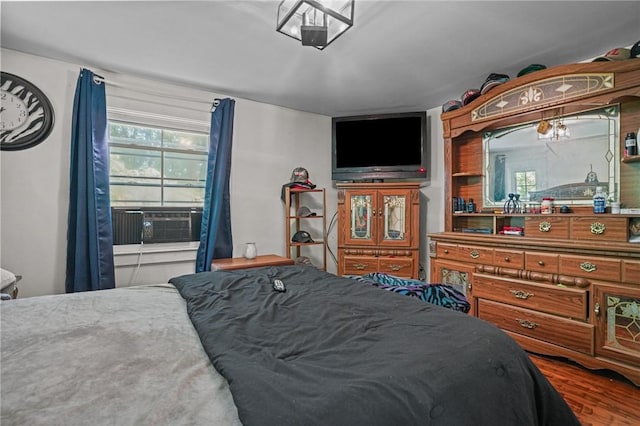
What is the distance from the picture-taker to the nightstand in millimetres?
2750

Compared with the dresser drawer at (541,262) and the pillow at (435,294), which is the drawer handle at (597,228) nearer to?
the dresser drawer at (541,262)

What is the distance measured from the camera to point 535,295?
7.30 feet

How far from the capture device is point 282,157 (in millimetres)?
3559

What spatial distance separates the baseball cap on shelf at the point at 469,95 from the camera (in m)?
2.80

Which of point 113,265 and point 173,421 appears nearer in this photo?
point 173,421

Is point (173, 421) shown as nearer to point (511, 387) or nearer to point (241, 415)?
point (241, 415)

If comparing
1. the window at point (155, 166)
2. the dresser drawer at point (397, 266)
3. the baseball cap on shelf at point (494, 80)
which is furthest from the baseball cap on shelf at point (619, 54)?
the window at point (155, 166)

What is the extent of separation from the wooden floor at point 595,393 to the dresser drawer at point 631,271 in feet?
2.11

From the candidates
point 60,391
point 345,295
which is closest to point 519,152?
point 345,295

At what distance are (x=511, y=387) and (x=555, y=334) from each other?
67.7 inches

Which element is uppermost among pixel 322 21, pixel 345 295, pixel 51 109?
pixel 322 21

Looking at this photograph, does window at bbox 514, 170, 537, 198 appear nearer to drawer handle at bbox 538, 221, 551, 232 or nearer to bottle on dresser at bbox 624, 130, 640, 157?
drawer handle at bbox 538, 221, 551, 232

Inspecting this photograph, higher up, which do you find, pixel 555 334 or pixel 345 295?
pixel 345 295

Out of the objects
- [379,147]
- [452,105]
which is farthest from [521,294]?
[379,147]
